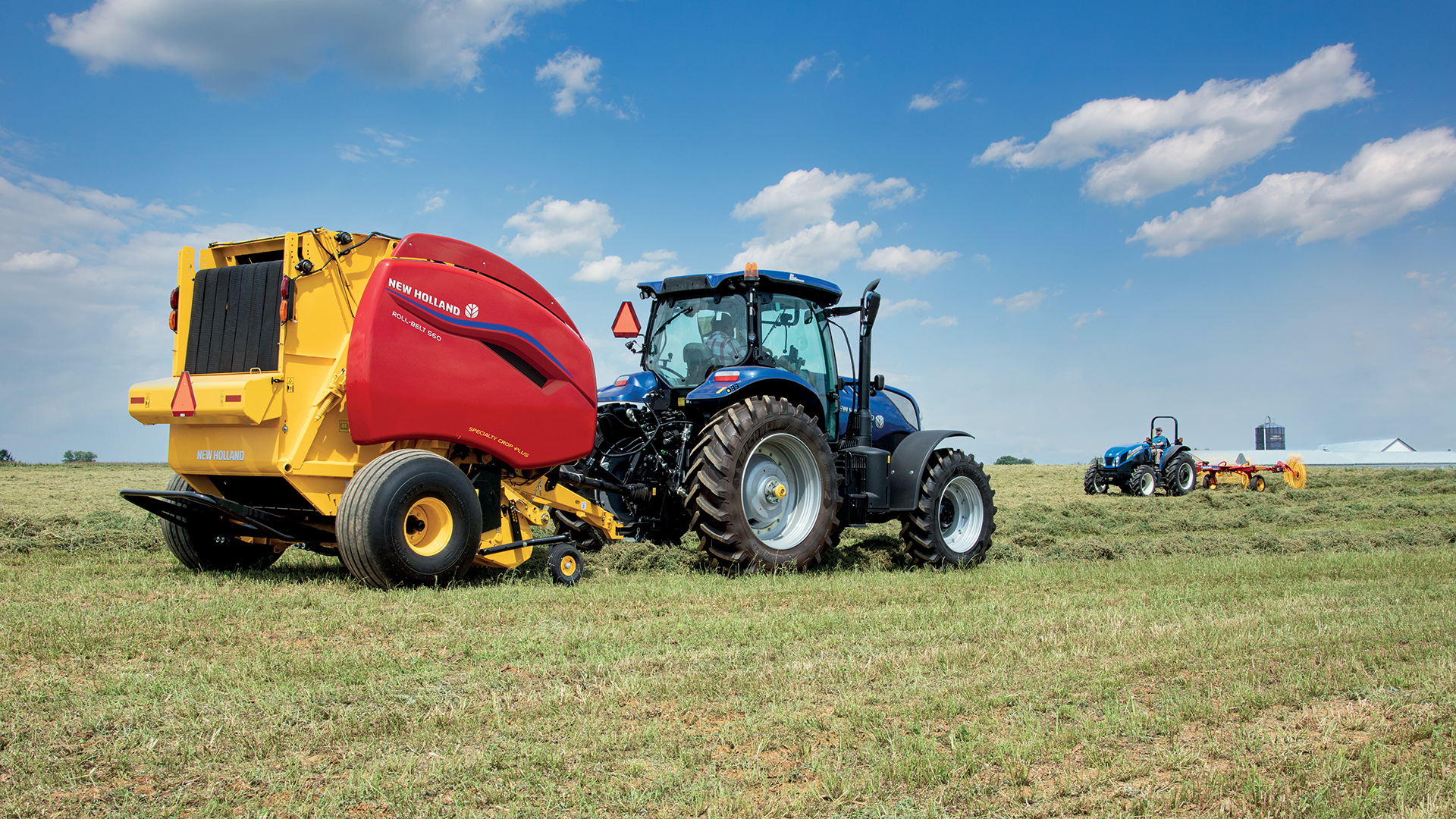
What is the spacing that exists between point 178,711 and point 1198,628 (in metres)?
4.58

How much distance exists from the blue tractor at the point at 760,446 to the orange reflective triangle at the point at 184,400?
2.62 metres

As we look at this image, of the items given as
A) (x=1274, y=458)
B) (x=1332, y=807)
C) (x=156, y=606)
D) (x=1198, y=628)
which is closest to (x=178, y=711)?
(x=156, y=606)

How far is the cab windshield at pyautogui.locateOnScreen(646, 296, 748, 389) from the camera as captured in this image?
750cm

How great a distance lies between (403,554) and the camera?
213 inches

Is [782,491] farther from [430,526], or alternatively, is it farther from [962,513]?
[430,526]

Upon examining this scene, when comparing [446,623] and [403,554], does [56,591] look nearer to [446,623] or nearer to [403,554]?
[403,554]

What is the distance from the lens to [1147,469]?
2056cm

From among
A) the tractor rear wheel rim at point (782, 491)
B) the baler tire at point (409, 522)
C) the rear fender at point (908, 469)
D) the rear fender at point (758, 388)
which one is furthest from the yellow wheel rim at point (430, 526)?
the rear fender at point (908, 469)

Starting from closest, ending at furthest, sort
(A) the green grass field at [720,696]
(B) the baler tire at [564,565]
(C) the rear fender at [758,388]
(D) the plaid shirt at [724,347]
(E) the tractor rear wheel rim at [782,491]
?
1. (A) the green grass field at [720,696]
2. (B) the baler tire at [564,565]
3. (C) the rear fender at [758,388]
4. (E) the tractor rear wheel rim at [782,491]
5. (D) the plaid shirt at [724,347]

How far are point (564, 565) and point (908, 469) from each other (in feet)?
10.5

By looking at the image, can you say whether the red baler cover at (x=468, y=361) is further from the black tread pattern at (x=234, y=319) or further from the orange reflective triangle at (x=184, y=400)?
the orange reflective triangle at (x=184, y=400)

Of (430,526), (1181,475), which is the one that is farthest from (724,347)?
(1181,475)

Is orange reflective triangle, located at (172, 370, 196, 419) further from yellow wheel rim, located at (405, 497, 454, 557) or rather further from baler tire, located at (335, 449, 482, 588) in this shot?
yellow wheel rim, located at (405, 497, 454, 557)

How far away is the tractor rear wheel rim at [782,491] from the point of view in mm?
7043
